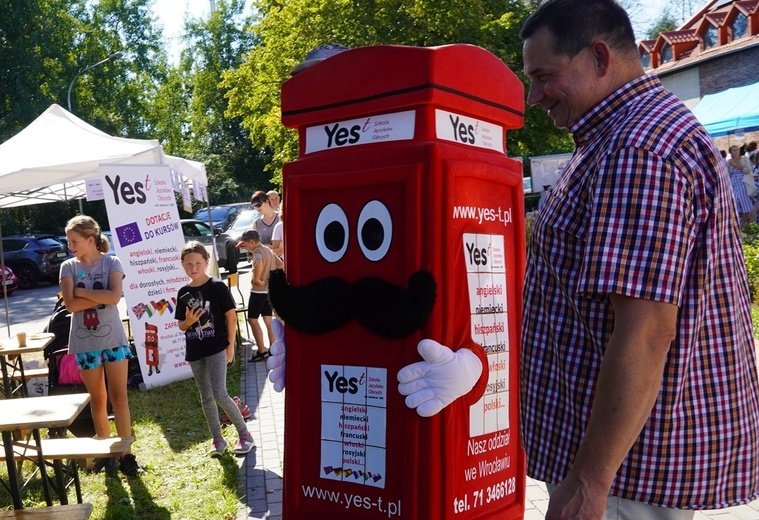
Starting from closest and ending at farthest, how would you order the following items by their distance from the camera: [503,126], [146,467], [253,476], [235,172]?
[503,126]
[253,476]
[146,467]
[235,172]

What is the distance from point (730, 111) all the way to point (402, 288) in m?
20.1

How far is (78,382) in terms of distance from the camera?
6.25 metres

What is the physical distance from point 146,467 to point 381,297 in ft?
12.7

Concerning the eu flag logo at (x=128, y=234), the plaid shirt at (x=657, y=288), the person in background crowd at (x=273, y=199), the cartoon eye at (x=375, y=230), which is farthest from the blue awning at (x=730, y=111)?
the plaid shirt at (x=657, y=288)

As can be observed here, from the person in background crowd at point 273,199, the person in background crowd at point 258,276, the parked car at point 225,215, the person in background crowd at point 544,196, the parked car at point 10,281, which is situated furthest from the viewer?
the parked car at point 225,215

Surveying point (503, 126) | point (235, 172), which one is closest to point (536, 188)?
point (503, 126)

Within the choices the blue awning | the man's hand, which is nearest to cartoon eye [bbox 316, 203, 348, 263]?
the man's hand

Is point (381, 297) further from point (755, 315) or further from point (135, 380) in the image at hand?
point (755, 315)

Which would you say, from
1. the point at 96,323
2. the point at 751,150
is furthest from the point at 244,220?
the point at 96,323

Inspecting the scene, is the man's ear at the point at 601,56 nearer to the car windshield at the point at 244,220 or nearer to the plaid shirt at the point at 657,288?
the plaid shirt at the point at 657,288

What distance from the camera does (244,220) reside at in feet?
77.5

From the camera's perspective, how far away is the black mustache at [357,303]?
270cm

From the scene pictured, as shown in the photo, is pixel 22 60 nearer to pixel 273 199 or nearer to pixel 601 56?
pixel 273 199

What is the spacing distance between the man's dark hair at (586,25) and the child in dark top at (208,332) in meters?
4.24
